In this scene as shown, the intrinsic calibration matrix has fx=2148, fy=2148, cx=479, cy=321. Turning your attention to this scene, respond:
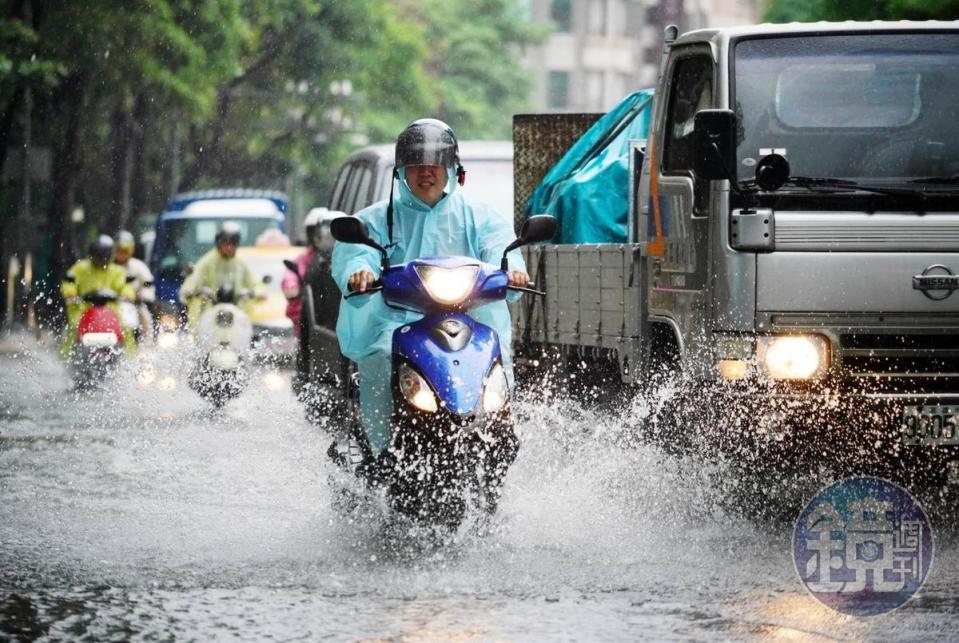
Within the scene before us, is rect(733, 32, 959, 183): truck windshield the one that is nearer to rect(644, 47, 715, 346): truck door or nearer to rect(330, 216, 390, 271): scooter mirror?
rect(644, 47, 715, 346): truck door

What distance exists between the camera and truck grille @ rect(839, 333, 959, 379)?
880 centimetres

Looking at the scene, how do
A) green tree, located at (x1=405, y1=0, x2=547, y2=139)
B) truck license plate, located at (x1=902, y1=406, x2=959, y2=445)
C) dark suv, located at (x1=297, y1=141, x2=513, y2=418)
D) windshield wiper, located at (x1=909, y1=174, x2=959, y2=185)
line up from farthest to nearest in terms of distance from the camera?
1. green tree, located at (x1=405, y1=0, x2=547, y2=139)
2. dark suv, located at (x1=297, y1=141, x2=513, y2=418)
3. windshield wiper, located at (x1=909, y1=174, x2=959, y2=185)
4. truck license plate, located at (x1=902, y1=406, x2=959, y2=445)

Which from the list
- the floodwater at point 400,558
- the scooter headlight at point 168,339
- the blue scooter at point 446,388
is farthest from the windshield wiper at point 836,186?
the scooter headlight at point 168,339

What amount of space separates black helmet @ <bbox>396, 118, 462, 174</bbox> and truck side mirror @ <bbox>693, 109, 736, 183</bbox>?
1009mm

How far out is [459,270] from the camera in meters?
8.08

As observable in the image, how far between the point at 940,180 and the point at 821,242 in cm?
64

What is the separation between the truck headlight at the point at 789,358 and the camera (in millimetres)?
8773

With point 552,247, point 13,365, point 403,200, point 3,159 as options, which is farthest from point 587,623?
point 3,159

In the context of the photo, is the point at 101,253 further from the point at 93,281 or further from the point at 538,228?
the point at 538,228

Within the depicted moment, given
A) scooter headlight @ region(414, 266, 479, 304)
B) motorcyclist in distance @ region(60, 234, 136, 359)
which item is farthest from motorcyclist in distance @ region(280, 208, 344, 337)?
scooter headlight @ region(414, 266, 479, 304)

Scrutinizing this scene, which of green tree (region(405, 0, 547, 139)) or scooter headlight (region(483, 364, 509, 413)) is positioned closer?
scooter headlight (region(483, 364, 509, 413))

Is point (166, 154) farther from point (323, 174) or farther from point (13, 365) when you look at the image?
point (13, 365)

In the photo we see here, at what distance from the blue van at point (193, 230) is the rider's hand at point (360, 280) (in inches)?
573

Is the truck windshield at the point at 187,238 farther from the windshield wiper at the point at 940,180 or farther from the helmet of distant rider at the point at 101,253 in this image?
the windshield wiper at the point at 940,180
